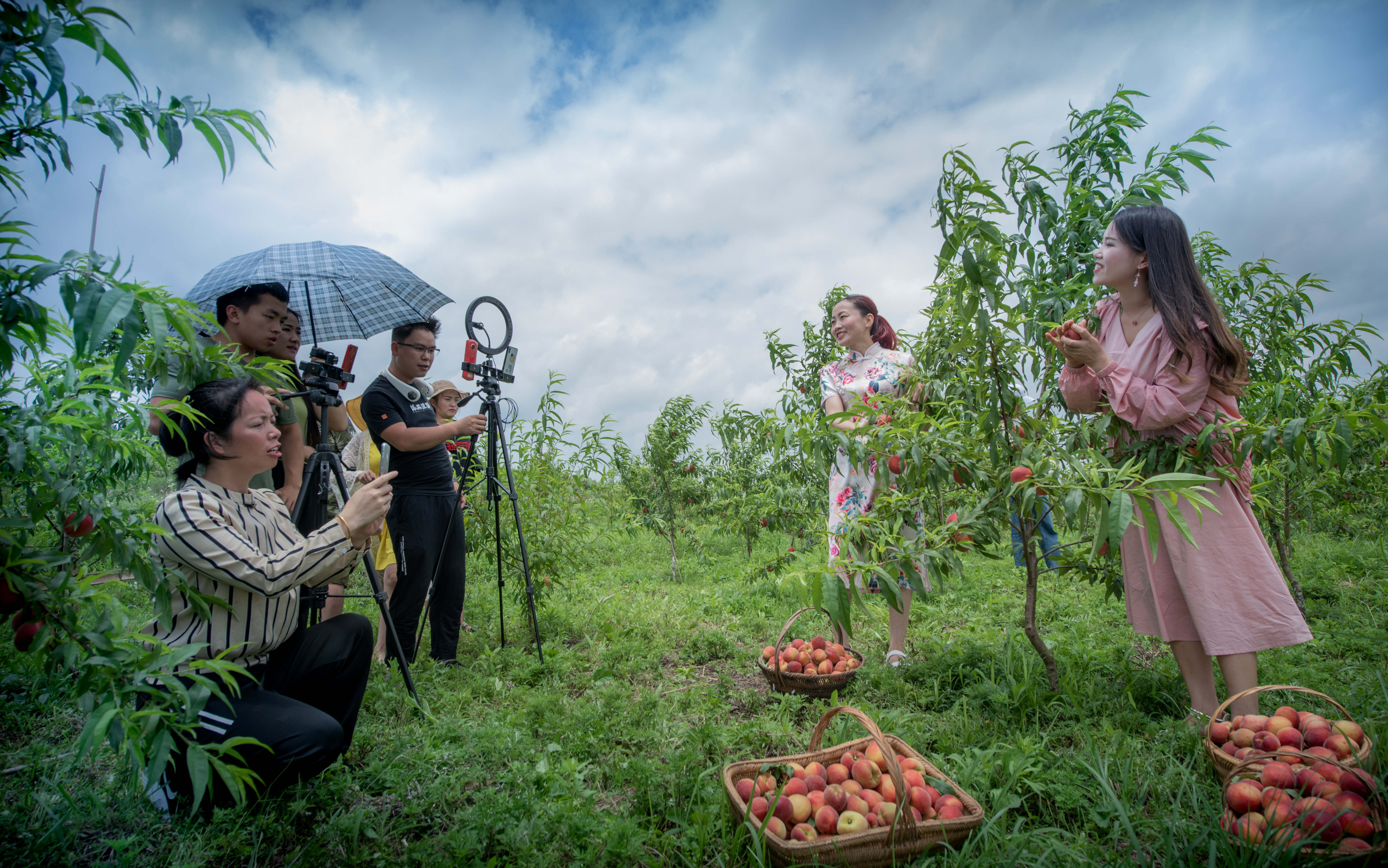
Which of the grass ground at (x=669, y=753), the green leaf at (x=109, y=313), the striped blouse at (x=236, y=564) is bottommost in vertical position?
the grass ground at (x=669, y=753)

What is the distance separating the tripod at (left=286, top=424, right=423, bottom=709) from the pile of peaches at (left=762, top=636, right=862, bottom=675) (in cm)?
161

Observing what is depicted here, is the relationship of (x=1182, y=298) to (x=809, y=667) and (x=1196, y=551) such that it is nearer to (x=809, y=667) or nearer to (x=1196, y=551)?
(x=1196, y=551)

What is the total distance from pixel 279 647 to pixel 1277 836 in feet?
9.66

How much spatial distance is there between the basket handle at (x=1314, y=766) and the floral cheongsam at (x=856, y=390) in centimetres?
147

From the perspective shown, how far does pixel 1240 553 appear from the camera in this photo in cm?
219

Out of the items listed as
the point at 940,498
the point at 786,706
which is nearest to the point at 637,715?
the point at 786,706

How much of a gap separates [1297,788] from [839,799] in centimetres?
113

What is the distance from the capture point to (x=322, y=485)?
2.60 m

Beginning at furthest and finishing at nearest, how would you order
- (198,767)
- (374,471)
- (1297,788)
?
1. (374,471)
2. (1297,788)
3. (198,767)

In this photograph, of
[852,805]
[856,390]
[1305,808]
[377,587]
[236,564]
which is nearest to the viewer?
[1305,808]

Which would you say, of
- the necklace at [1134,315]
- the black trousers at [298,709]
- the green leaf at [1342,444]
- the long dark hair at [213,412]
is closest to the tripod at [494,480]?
the black trousers at [298,709]

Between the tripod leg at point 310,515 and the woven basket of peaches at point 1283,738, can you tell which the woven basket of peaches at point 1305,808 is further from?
the tripod leg at point 310,515

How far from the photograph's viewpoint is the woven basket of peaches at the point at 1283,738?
1.76 m

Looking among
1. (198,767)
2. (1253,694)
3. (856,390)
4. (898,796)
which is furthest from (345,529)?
(1253,694)
